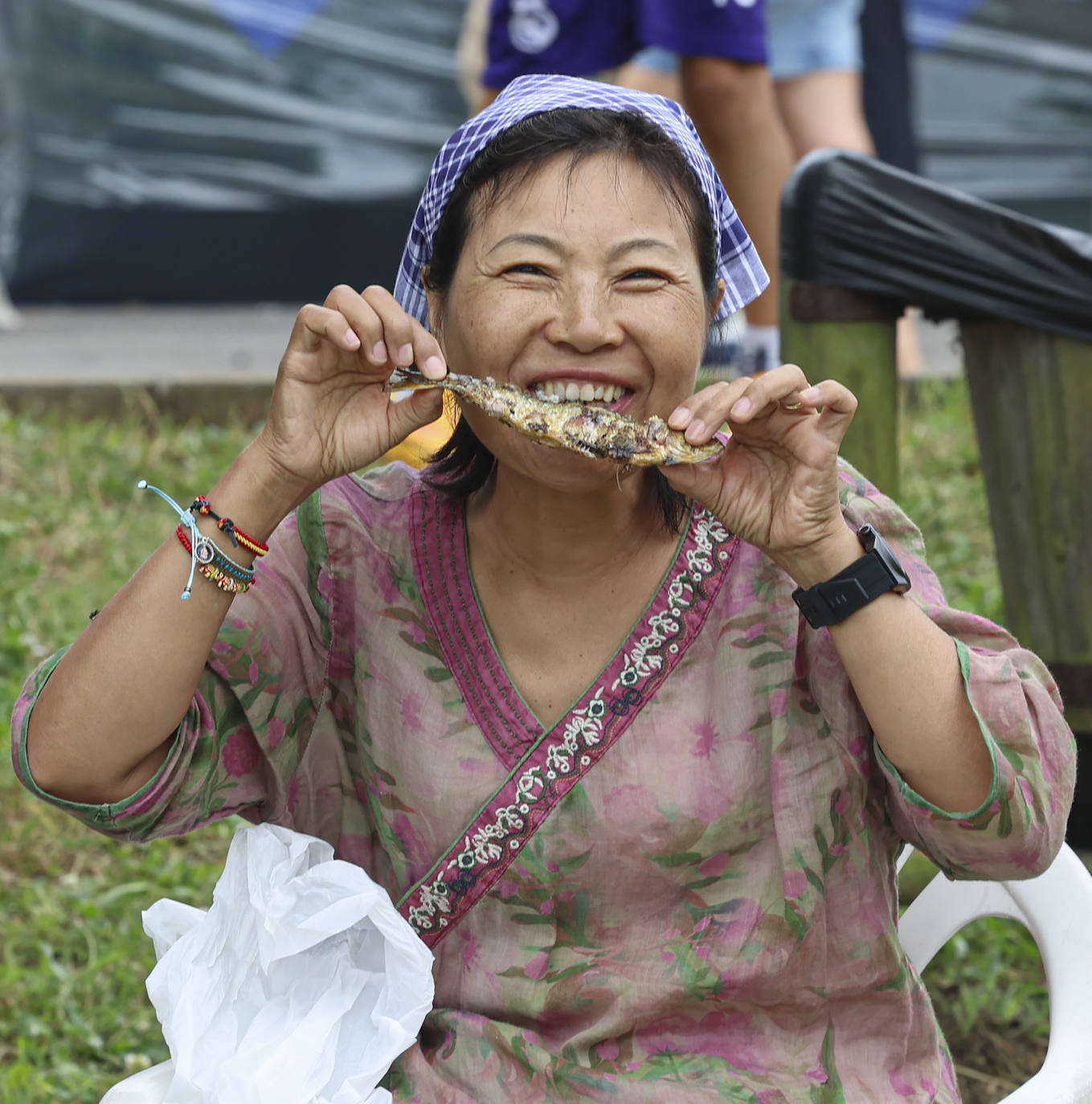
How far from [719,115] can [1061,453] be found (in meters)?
1.93

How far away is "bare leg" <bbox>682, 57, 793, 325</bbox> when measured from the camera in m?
4.57

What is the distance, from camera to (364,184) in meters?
8.26

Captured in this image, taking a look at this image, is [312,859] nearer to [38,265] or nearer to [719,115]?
[719,115]

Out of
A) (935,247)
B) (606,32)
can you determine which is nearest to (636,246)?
(935,247)

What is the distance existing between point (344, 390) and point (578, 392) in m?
0.30

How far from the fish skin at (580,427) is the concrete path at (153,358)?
12.1 feet

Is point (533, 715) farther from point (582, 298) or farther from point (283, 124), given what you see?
point (283, 124)

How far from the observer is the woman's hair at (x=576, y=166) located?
201cm

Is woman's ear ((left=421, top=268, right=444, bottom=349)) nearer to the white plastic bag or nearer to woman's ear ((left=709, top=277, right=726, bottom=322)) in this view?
woman's ear ((left=709, top=277, right=726, bottom=322))

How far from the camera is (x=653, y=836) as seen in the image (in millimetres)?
1989

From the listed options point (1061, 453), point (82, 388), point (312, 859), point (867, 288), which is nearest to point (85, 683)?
point (312, 859)

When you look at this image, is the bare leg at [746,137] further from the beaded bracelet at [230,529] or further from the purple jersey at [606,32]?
the beaded bracelet at [230,529]

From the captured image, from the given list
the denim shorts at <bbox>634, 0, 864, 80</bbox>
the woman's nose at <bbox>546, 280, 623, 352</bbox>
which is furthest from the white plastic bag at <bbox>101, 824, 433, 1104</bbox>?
the denim shorts at <bbox>634, 0, 864, 80</bbox>

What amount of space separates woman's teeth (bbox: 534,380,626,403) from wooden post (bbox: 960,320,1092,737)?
56.6 inches
